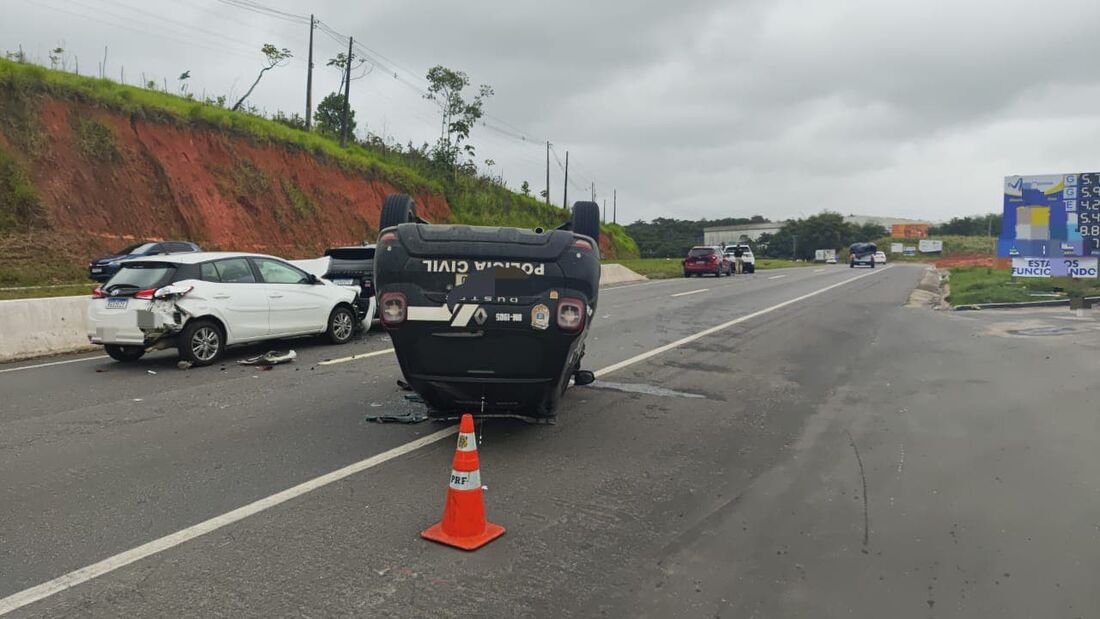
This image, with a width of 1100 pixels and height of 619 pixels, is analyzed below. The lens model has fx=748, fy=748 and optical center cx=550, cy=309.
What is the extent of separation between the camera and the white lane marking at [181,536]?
3.61 m

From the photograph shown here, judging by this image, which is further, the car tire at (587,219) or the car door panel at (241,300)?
the car door panel at (241,300)

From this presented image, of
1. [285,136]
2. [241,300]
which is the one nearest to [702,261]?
[285,136]

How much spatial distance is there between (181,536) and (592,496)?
8.29ft

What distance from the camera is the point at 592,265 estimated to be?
5.93m

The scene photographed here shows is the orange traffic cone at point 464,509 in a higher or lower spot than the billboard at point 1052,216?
lower

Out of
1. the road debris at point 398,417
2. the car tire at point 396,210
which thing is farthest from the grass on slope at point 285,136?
the road debris at point 398,417

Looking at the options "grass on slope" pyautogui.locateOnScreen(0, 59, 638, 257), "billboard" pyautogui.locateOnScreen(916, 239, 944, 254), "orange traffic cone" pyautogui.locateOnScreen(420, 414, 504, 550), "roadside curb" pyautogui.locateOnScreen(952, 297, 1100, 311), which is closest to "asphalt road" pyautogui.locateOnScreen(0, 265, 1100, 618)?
"orange traffic cone" pyautogui.locateOnScreen(420, 414, 504, 550)

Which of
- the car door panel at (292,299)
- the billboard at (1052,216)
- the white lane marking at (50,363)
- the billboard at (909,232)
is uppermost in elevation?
the billboard at (909,232)

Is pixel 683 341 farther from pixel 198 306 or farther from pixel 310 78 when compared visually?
pixel 310 78

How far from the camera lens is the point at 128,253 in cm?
2347

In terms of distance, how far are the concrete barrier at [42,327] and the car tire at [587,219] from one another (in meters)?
9.09

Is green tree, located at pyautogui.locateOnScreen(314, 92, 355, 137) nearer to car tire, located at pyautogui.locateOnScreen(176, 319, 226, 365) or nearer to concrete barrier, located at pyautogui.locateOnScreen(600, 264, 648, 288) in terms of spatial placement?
concrete barrier, located at pyautogui.locateOnScreen(600, 264, 648, 288)

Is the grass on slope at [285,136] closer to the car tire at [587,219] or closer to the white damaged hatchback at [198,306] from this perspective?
the white damaged hatchback at [198,306]

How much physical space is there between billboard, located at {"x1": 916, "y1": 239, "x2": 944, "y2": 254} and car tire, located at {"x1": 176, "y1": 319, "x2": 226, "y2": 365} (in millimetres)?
120186
